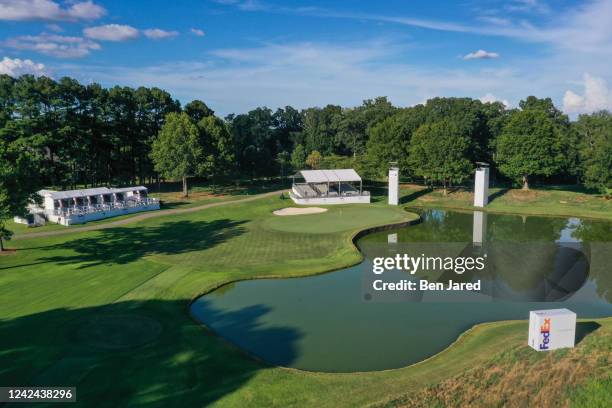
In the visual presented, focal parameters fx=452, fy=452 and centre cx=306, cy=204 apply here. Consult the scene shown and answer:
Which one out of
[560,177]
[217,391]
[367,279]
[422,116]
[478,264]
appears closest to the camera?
[217,391]

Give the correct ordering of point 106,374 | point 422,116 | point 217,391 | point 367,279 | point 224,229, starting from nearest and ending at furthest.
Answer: point 217,391
point 106,374
point 367,279
point 224,229
point 422,116

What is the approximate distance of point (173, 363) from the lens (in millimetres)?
16297

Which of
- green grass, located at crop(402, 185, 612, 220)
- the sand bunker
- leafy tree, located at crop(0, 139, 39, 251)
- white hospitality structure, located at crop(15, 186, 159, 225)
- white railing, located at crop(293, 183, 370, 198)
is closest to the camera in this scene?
leafy tree, located at crop(0, 139, 39, 251)

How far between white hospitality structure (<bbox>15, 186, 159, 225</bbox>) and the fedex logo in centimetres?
3807

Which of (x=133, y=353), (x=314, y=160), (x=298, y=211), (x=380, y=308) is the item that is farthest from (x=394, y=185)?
(x=133, y=353)

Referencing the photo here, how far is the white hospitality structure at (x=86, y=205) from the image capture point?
1633 inches

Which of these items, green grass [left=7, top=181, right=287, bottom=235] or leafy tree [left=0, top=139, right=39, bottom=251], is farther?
green grass [left=7, top=181, right=287, bottom=235]

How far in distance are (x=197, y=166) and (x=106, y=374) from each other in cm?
4490

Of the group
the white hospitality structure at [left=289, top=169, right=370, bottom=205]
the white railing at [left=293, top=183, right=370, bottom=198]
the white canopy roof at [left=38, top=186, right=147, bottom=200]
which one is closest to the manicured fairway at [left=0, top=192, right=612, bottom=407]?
the white canopy roof at [left=38, top=186, right=147, bottom=200]

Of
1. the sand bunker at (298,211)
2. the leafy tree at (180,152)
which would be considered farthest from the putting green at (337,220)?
the leafy tree at (180,152)

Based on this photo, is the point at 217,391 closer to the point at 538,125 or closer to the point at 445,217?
the point at 445,217

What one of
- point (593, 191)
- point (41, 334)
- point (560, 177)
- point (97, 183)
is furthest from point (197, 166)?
point (560, 177)

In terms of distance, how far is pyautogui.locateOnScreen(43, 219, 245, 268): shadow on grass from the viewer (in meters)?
30.3

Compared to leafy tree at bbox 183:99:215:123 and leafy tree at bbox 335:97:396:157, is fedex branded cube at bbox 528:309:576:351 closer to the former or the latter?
leafy tree at bbox 183:99:215:123
